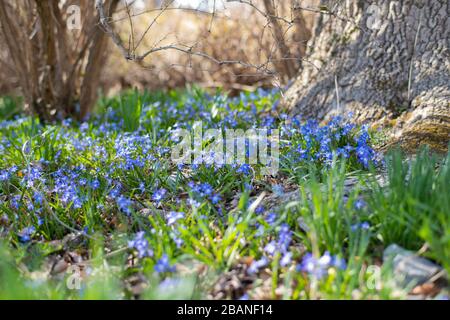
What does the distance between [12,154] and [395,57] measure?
9.36 ft

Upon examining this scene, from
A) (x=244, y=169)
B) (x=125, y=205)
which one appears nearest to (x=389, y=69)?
(x=244, y=169)

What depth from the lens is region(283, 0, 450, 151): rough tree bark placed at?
11.9ft

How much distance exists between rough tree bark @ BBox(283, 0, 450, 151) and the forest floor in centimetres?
30

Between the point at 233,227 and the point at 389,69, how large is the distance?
6.96ft

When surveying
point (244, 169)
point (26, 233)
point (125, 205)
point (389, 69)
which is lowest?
Result: point (26, 233)

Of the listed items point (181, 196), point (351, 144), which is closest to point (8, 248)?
point (181, 196)

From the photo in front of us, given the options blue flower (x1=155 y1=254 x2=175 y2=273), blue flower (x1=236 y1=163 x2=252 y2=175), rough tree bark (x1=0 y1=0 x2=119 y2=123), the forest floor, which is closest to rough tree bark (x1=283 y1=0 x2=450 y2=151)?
the forest floor

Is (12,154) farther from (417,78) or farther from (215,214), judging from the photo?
(417,78)

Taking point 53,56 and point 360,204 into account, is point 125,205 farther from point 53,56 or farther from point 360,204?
point 53,56

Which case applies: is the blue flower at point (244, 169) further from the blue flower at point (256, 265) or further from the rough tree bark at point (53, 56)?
the rough tree bark at point (53, 56)

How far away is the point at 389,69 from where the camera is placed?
3.90 metres

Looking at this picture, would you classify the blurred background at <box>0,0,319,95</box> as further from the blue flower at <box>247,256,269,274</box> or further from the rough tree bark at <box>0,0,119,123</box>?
the blue flower at <box>247,256,269,274</box>

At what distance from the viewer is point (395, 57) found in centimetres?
388

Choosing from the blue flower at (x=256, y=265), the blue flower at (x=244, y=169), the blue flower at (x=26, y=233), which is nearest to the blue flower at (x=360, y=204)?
the blue flower at (x=256, y=265)
